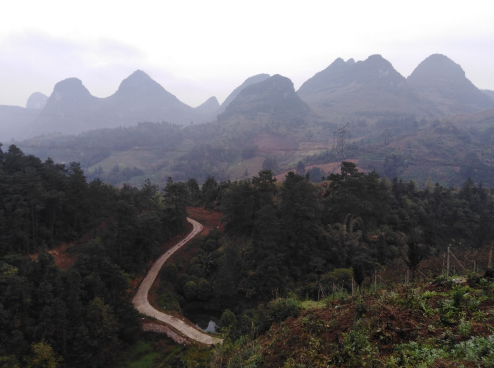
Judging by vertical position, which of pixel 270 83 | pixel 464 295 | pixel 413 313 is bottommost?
pixel 413 313

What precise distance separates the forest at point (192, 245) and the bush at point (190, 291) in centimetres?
8

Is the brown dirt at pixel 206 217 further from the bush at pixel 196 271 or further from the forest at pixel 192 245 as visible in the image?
the bush at pixel 196 271

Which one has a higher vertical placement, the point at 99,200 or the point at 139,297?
the point at 99,200

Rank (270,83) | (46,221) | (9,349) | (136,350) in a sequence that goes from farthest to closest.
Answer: (270,83), (46,221), (136,350), (9,349)

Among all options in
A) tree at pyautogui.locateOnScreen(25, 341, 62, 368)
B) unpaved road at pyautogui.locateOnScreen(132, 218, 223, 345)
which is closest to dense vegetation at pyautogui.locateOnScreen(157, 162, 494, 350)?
unpaved road at pyautogui.locateOnScreen(132, 218, 223, 345)

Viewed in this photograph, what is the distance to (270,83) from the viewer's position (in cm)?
19138

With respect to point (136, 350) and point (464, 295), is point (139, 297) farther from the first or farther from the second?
point (464, 295)

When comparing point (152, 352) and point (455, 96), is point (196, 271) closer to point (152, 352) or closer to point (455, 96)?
point (152, 352)

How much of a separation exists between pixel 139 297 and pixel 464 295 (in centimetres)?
2025

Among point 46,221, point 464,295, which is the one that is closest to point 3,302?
point 46,221

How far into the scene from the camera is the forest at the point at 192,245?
13953mm

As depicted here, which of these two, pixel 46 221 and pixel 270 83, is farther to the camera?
pixel 270 83

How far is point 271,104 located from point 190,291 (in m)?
161

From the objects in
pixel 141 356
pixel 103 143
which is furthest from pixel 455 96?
pixel 141 356
